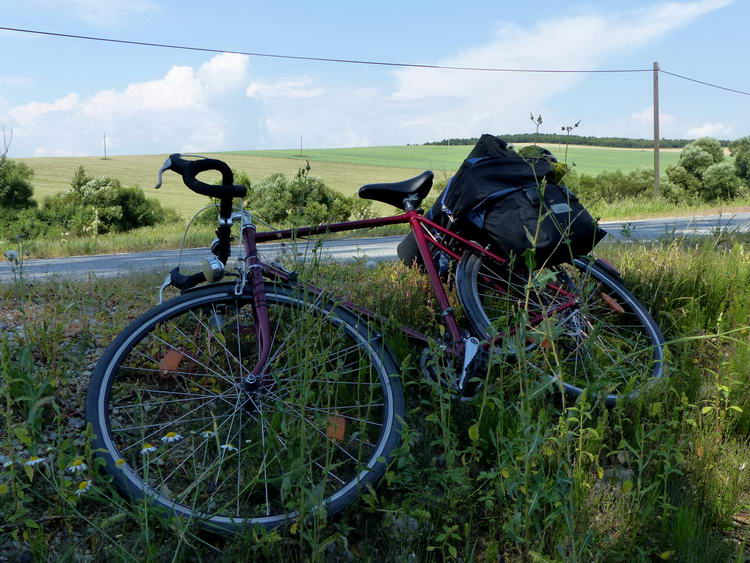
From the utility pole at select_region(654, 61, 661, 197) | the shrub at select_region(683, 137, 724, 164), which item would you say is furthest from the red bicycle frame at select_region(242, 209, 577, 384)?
the shrub at select_region(683, 137, 724, 164)

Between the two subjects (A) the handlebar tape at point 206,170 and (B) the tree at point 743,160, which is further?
(B) the tree at point 743,160

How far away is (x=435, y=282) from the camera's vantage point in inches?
141

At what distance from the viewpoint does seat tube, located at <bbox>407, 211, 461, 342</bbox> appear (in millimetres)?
3477

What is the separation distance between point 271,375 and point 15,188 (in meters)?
34.0

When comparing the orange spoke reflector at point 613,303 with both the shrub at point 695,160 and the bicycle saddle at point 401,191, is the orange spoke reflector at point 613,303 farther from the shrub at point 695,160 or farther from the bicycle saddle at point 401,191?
the shrub at point 695,160

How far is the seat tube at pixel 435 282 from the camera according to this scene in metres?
3.48

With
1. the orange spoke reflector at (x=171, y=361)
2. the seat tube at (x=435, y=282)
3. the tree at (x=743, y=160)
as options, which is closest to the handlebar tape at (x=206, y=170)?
the orange spoke reflector at (x=171, y=361)

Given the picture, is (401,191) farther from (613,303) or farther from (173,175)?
(173,175)

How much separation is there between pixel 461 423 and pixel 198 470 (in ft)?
4.32

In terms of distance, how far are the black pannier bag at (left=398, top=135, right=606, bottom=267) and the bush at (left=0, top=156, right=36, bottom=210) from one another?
32461 mm

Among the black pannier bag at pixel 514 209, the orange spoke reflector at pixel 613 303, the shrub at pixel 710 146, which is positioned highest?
the shrub at pixel 710 146

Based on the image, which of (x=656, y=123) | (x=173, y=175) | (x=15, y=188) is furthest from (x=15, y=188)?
(x=656, y=123)

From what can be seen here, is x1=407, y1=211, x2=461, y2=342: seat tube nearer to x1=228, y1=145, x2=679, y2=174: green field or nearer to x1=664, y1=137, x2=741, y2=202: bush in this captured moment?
x1=664, y1=137, x2=741, y2=202: bush

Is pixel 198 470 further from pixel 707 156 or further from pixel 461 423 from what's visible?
pixel 707 156
